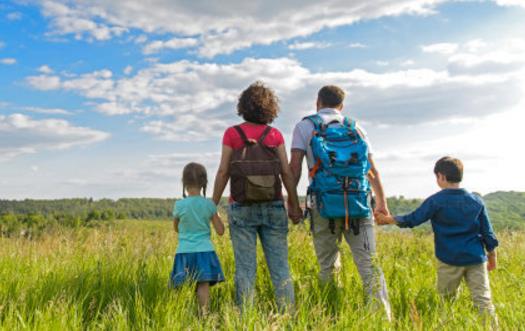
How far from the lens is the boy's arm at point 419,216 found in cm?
512

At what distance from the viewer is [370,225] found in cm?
499

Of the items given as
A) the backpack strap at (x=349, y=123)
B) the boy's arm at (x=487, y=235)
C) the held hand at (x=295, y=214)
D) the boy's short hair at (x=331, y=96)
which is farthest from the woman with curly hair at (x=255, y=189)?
the boy's arm at (x=487, y=235)

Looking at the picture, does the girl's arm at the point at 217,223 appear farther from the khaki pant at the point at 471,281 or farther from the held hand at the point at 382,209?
the khaki pant at the point at 471,281

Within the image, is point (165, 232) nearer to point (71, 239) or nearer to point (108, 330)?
point (71, 239)

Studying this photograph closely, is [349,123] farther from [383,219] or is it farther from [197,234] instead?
[197,234]

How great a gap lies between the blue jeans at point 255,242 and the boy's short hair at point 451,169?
6.26 feet

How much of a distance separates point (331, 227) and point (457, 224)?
1.42m

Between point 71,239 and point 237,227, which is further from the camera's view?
point 71,239

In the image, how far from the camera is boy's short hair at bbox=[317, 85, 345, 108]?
206 inches

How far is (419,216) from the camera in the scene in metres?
5.16

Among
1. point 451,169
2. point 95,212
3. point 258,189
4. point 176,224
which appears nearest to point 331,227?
point 258,189

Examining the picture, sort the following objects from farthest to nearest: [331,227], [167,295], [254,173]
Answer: [331,227] < [254,173] < [167,295]

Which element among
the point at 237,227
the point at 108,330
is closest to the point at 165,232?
the point at 237,227

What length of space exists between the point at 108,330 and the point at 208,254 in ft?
4.41
